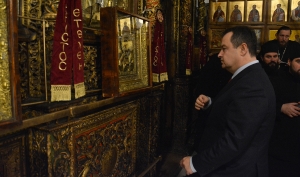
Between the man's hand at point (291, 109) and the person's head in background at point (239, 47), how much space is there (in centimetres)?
114

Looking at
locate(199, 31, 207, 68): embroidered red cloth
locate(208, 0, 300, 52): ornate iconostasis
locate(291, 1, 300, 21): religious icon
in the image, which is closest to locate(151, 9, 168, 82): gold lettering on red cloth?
locate(199, 31, 207, 68): embroidered red cloth

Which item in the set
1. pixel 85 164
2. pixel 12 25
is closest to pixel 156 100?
pixel 85 164

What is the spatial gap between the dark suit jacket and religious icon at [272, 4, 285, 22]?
4.08 m

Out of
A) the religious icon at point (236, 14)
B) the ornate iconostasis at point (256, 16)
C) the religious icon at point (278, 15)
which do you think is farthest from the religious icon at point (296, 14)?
the religious icon at point (236, 14)

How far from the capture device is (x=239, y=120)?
62.1 inches

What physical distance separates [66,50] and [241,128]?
1288mm

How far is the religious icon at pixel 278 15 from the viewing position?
5117 millimetres

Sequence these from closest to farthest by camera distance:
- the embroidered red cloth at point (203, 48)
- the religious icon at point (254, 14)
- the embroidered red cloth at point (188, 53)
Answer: the embroidered red cloth at point (188, 53) < the religious icon at point (254, 14) < the embroidered red cloth at point (203, 48)

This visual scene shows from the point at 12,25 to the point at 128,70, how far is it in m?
1.33

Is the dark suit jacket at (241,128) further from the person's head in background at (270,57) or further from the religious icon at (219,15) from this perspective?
the religious icon at (219,15)

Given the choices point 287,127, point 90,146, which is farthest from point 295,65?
point 90,146

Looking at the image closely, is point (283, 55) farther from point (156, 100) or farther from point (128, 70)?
point (128, 70)

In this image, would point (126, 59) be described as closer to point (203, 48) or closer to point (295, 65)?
point (295, 65)

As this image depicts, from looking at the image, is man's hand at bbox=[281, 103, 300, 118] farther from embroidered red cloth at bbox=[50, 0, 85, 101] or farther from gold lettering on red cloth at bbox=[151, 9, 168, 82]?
embroidered red cloth at bbox=[50, 0, 85, 101]
